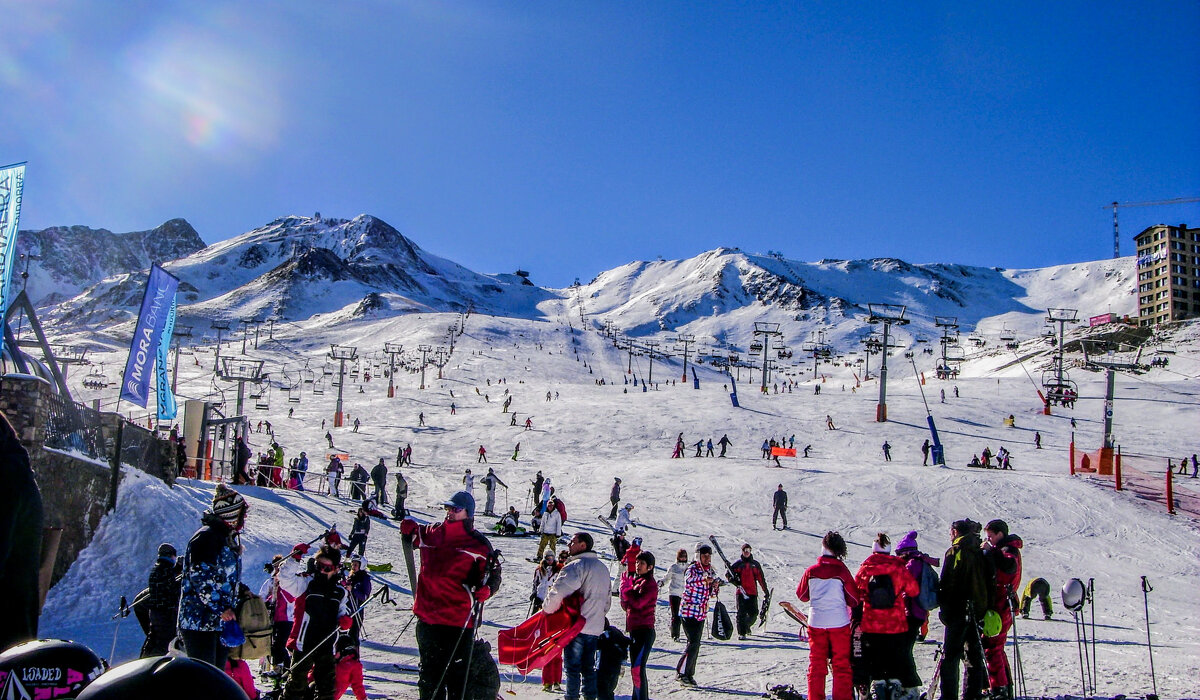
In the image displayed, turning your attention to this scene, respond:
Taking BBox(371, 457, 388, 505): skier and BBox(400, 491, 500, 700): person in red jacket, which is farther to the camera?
BBox(371, 457, 388, 505): skier

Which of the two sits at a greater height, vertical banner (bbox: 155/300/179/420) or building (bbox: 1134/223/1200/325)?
building (bbox: 1134/223/1200/325)

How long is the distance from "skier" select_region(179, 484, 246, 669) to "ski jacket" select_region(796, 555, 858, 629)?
4.26 metres

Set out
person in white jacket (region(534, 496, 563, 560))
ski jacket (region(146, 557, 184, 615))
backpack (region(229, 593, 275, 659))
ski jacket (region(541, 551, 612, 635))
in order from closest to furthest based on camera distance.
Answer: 1. backpack (region(229, 593, 275, 659))
2. ski jacket (region(541, 551, 612, 635))
3. ski jacket (region(146, 557, 184, 615))
4. person in white jacket (region(534, 496, 563, 560))

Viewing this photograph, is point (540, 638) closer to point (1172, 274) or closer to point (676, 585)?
point (676, 585)

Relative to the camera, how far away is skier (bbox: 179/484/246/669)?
16.9ft

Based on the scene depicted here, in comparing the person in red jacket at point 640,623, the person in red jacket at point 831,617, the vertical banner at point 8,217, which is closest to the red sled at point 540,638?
the person in red jacket at point 640,623

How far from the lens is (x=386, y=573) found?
13875 mm

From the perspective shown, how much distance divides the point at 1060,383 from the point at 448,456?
37.7 metres

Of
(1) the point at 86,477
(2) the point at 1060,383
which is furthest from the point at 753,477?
(2) the point at 1060,383

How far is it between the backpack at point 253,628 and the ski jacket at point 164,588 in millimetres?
1104

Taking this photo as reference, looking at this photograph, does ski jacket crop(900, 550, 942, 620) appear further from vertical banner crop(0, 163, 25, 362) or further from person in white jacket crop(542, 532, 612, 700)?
vertical banner crop(0, 163, 25, 362)

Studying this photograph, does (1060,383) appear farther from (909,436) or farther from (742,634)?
(742,634)

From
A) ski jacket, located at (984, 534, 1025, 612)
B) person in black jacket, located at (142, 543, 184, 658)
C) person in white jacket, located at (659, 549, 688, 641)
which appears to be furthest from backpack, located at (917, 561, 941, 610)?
person in black jacket, located at (142, 543, 184, 658)

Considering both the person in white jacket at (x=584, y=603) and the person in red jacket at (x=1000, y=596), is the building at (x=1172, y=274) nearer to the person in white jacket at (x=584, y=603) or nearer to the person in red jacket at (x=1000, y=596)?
the person in red jacket at (x=1000, y=596)
